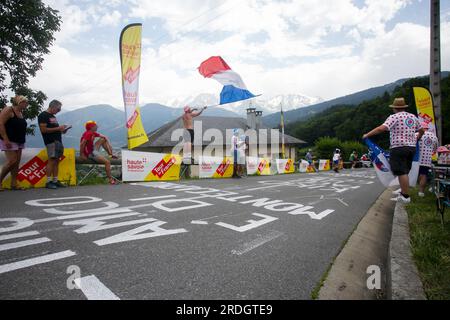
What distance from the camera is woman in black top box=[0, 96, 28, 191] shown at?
5.84m

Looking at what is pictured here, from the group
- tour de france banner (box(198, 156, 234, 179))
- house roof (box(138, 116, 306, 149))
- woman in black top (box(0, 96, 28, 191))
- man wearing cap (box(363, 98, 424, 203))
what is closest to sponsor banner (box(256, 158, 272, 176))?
tour de france banner (box(198, 156, 234, 179))

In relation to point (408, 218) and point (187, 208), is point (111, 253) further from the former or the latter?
point (408, 218)

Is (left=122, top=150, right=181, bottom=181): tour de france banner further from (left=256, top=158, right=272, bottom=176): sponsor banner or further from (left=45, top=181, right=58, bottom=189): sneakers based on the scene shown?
(left=256, top=158, right=272, bottom=176): sponsor banner

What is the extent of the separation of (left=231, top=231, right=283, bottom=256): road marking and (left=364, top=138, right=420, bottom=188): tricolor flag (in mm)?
3930

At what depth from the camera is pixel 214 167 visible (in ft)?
44.2

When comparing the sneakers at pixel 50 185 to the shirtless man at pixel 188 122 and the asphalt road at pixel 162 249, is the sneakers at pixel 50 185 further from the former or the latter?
the shirtless man at pixel 188 122

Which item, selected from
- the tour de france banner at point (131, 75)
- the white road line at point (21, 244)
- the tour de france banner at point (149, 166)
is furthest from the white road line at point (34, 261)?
the tour de france banner at point (131, 75)

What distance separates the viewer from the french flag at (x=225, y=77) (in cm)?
1187

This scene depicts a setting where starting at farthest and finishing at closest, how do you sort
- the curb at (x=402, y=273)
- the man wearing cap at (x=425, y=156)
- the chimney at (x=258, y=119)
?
the chimney at (x=258, y=119) → the man wearing cap at (x=425, y=156) → the curb at (x=402, y=273)

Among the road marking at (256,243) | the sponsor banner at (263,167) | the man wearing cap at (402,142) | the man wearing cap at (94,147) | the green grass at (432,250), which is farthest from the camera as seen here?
the sponsor banner at (263,167)

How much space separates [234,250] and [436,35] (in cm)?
1039

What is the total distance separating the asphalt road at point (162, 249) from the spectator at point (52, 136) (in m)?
2.17
